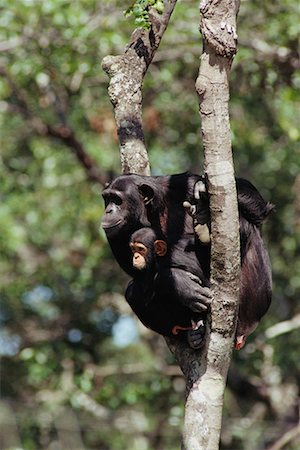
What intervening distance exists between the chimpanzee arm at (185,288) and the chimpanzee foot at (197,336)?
0.34 feet

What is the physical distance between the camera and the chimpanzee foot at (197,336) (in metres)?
4.45

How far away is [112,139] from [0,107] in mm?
2134

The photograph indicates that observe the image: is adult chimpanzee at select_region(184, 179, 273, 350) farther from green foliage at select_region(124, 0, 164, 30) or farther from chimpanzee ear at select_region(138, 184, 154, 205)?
green foliage at select_region(124, 0, 164, 30)

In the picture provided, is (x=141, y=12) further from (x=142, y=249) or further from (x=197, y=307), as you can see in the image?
(x=197, y=307)

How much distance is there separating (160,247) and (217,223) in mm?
948

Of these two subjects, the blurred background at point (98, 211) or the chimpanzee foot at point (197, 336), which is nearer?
the chimpanzee foot at point (197, 336)

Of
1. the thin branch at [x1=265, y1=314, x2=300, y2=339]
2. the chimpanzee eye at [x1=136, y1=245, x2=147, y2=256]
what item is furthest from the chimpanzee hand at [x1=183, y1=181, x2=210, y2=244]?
the thin branch at [x1=265, y1=314, x2=300, y2=339]

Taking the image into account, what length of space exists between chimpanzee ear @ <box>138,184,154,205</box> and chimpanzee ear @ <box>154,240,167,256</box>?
10.3 inches

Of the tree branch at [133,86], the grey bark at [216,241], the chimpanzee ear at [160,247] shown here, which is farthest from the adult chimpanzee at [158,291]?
the tree branch at [133,86]

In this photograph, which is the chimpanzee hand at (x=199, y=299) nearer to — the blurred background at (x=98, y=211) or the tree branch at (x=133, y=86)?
the tree branch at (x=133, y=86)

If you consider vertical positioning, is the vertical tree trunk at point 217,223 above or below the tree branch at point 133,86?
below

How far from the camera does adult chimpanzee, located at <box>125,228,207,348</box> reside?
15.5ft

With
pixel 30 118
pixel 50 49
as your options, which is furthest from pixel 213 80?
pixel 30 118

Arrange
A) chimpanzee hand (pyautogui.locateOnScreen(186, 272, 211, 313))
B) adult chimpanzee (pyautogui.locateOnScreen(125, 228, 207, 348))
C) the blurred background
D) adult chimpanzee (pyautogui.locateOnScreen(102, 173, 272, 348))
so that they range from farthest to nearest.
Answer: the blurred background, adult chimpanzee (pyautogui.locateOnScreen(102, 173, 272, 348)), adult chimpanzee (pyautogui.locateOnScreen(125, 228, 207, 348)), chimpanzee hand (pyautogui.locateOnScreen(186, 272, 211, 313))
